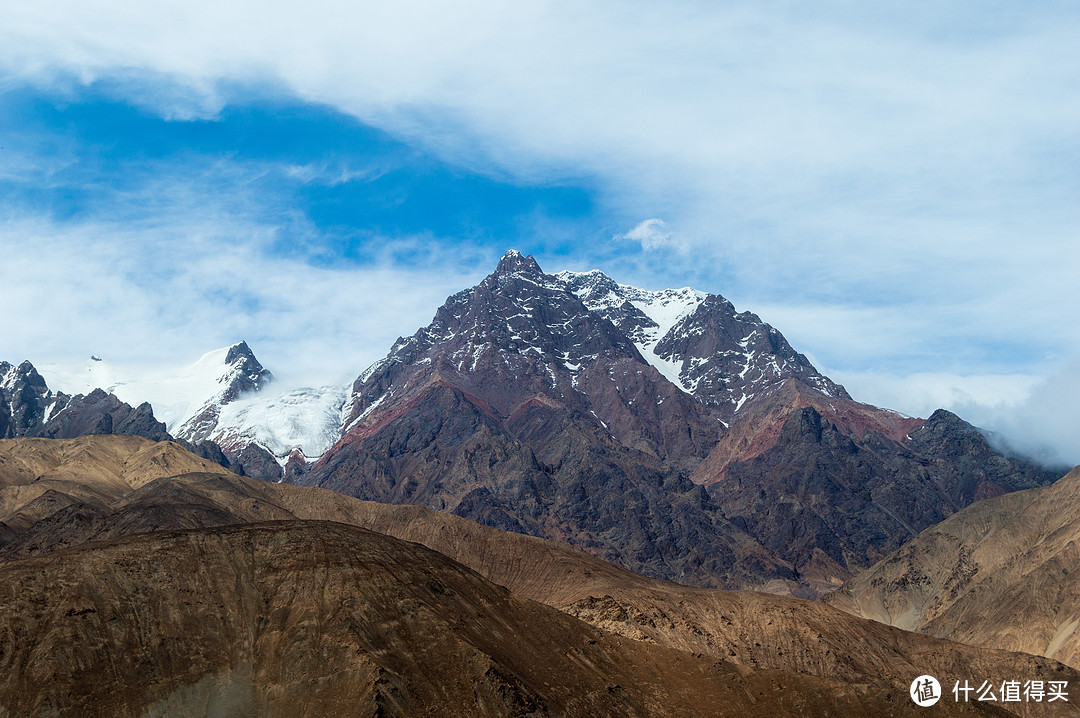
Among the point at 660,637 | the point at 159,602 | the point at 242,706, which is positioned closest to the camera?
the point at 242,706

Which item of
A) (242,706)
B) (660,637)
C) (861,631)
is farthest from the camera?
(861,631)

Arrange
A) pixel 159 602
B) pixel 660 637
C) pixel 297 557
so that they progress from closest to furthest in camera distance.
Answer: pixel 159 602
pixel 297 557
pixel 660 637

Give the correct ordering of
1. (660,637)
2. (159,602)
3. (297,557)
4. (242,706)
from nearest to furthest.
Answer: (242,706), (159,602), (297,557), (660,637)

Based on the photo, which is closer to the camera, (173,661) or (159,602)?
(173,661)

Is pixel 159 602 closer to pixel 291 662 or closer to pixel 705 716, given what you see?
pixel 291 662

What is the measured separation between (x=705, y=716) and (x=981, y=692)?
220 feet

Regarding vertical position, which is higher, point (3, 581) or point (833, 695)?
point (3, 581)

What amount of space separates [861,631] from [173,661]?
12095 centimetres

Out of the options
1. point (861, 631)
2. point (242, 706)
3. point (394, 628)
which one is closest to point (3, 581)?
point (242, 706)

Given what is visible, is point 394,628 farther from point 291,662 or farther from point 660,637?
point 660,637

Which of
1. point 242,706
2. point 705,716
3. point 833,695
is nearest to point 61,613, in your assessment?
point 242,706

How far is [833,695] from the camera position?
5157 inches

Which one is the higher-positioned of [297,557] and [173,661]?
[297,557]

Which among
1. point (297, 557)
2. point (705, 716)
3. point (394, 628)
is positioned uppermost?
point (297, 557)
